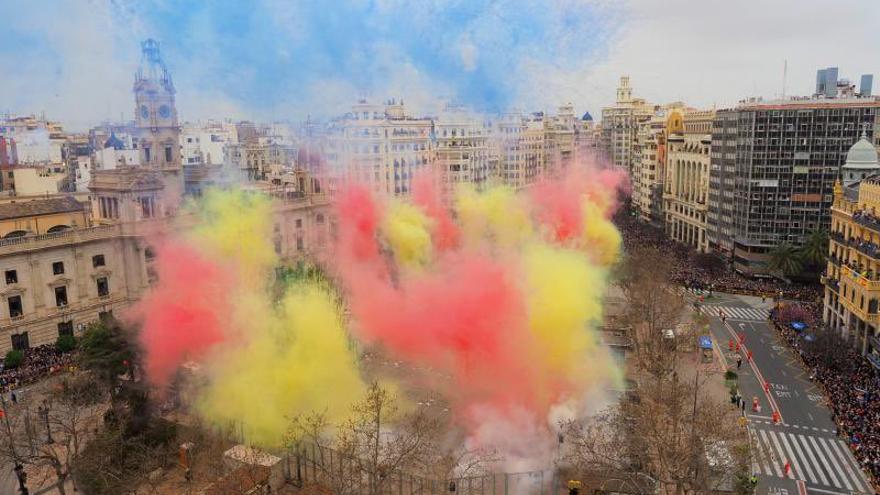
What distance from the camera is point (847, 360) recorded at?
129ft

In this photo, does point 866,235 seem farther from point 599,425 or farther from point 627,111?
point 627,111

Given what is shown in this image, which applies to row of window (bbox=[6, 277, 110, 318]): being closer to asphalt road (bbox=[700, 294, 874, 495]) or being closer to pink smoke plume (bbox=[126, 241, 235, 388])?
pink smoke plume (bbox=[126, 241, 235, 388])

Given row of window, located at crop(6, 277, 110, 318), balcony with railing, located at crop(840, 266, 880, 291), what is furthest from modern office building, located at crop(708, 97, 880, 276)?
row of window, located at crop(6, 277, 110, 318)

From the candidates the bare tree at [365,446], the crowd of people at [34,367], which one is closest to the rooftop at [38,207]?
the crowd of people at [34,367]

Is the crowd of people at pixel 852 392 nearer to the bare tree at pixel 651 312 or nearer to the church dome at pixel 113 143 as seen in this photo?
the bare tree at pixel 651 312

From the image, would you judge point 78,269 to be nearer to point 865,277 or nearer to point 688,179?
point 865,277

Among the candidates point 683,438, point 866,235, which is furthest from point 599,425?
point 866,235

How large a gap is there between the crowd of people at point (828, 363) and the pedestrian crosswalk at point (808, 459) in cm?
64

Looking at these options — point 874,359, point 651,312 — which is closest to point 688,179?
point 651,312

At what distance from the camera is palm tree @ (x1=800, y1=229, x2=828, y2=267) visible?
57188mm

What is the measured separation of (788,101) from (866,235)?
25.3 m

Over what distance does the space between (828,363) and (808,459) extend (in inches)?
459

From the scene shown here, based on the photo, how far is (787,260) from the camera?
58.1m

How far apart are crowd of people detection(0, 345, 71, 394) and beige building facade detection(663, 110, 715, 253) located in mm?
62193
